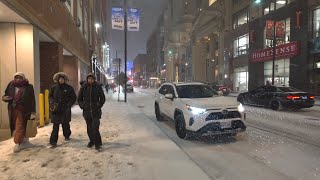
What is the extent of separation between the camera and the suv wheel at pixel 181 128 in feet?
30.0

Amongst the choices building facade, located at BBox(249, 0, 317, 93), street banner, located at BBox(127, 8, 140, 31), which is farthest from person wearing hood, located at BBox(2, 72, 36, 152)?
building facade, located at BBox(249, 0, 317, 93)

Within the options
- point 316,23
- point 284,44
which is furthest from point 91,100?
point 284,44

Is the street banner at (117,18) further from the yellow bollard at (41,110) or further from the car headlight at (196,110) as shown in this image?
the car headlight at (196,110)

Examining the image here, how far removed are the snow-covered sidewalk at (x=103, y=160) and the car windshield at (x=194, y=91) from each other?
1.75m

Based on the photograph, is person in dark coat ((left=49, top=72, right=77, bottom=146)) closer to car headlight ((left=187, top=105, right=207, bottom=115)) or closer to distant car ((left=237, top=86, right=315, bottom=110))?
car headlight ((left=187, top=105, right=207, bottom=115))

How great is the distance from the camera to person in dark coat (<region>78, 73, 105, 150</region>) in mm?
7621

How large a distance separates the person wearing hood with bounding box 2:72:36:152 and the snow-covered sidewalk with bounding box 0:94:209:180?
420 mm

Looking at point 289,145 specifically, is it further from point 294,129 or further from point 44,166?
point 44,166

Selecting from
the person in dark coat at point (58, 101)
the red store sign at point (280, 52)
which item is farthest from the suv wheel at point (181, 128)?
the red store sign at point (280, 52)

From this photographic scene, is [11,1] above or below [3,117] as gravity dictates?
above

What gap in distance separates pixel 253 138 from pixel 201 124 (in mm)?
1895

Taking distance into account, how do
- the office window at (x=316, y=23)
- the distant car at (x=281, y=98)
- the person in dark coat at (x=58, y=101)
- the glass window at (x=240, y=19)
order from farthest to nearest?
the glass window at (x=240, y=19)
the office window at (x=316, y=23)
the distant car at (x=281, y=98)
the person in dark coat at (x=58, y=101)

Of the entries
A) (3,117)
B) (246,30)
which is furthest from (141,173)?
(246,30)

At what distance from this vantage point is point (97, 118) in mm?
7703
